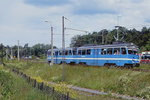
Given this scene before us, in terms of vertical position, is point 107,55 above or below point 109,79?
above

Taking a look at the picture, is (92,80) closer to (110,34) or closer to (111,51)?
(111,51)

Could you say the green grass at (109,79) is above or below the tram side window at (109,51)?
below

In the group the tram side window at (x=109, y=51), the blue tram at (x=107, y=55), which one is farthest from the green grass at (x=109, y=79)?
the tram side window at (x=109, y=51)

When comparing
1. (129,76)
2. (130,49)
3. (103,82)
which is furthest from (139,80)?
(130,49)

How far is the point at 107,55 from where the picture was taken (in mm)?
30594

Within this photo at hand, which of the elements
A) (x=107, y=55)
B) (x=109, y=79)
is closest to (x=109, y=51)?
(x=107, y=55)

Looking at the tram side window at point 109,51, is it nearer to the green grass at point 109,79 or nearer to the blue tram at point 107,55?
the blue tram at point 107,55

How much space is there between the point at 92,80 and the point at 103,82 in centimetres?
203

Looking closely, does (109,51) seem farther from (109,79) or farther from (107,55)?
(109,79)

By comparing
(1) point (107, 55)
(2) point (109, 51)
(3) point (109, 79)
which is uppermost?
(2) point (109, 51)

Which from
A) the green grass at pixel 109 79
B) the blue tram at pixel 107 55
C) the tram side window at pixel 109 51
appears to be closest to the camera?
the green grass at pixel 109 79

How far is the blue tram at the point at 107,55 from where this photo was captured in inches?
1114

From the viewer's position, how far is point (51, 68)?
114 ft

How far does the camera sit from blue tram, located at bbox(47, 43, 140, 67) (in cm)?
2830
